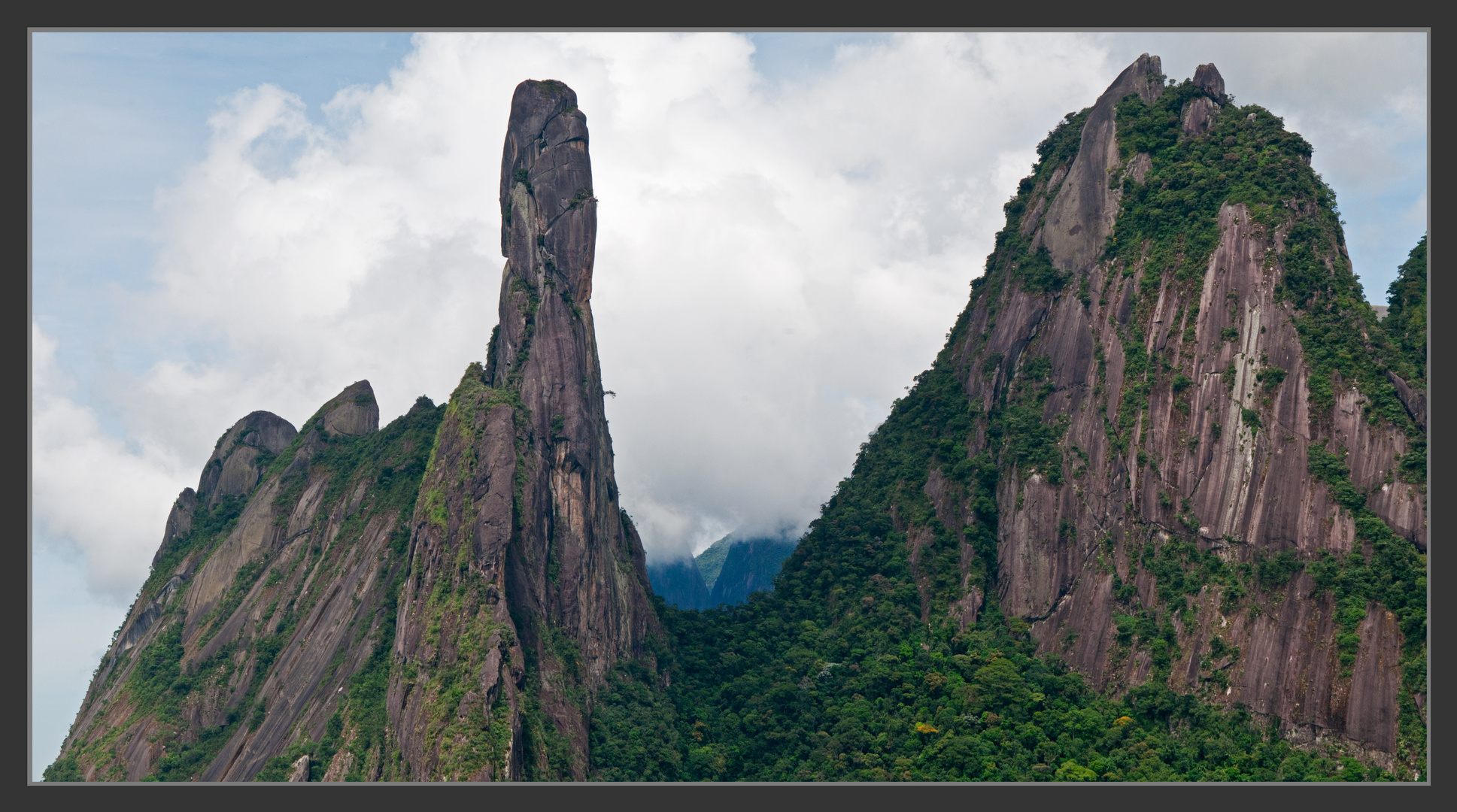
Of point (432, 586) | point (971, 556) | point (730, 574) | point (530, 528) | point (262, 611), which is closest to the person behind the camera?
point (432, 586)

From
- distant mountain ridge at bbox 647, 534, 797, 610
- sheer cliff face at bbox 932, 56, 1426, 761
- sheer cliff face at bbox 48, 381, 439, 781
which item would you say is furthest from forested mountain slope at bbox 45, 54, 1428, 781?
distant mountain ridge at bbox 647, 534, 797, 610

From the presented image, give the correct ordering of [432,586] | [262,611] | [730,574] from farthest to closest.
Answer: [730,574] < [262,611] < [432,586]

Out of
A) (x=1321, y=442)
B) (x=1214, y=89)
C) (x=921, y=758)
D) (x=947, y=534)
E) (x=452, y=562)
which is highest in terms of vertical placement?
(x=1214, y=89)

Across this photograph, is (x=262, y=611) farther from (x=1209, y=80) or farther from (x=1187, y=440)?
(x=1209, y=80)

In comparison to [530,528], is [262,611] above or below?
below

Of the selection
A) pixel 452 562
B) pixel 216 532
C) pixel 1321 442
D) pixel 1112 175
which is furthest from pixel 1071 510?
pixel 216 532

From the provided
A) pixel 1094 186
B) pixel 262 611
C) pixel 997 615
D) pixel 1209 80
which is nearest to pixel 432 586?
pixel 262 611

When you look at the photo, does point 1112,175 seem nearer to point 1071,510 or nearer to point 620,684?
point 1071,510
